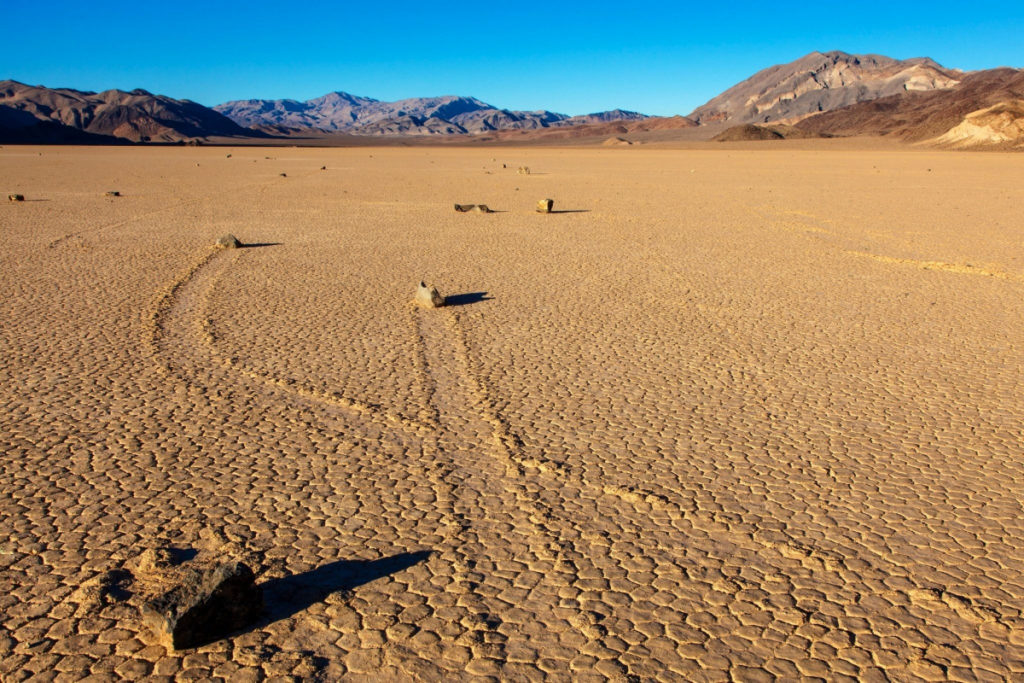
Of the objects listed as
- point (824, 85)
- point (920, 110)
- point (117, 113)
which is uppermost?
point (824, 85)

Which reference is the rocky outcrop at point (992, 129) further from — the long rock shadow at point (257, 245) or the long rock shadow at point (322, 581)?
the long rock shadow at point (322, 581)

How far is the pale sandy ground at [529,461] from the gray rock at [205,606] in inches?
2.8

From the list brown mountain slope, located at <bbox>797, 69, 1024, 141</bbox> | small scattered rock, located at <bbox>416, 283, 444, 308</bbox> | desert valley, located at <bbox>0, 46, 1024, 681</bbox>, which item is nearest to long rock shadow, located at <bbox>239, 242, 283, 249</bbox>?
desert valley, located at <bbox>0, 46, 1024, 681</bbox>

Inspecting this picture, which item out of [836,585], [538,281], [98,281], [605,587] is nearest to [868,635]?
[836,585]

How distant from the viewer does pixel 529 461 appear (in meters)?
4.50

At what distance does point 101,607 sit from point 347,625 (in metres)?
0.92

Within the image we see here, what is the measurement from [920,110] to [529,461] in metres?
97.1

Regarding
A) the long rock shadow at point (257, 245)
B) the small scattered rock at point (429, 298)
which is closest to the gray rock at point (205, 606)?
the small scattered rock at point (429, 298)

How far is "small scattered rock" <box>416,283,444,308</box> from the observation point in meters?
7.91

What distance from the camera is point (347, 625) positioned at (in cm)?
305

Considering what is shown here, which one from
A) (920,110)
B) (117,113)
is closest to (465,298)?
(920,110)

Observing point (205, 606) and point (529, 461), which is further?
point (529, 461)

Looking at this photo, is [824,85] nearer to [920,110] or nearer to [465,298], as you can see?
[920,110]

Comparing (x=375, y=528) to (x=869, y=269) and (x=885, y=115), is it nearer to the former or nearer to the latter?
(x=869, y=269)
